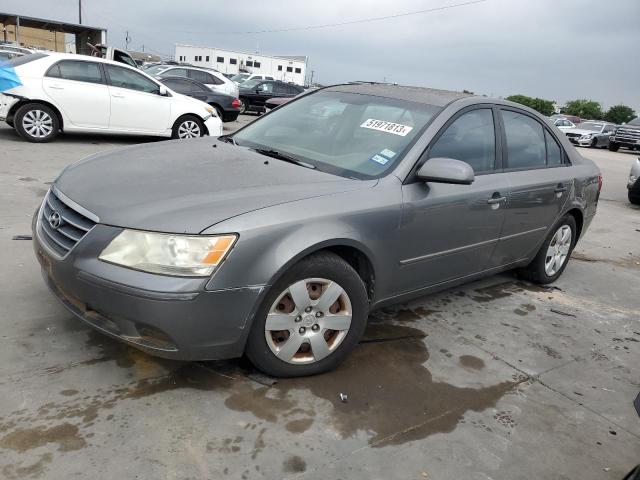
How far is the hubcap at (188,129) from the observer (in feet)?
33.0

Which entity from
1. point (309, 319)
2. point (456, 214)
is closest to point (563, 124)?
point (456, 214)

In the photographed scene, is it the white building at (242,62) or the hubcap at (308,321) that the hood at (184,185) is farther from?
the white building at (242,62)

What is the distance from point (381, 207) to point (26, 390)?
1975mm

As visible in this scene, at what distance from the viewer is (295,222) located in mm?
2566

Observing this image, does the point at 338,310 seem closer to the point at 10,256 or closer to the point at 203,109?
the point at 10,256

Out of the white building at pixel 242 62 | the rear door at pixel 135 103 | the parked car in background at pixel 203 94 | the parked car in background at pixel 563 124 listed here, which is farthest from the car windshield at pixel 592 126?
the white building at pixel 242 62

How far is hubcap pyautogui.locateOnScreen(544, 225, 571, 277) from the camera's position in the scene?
4.71 m

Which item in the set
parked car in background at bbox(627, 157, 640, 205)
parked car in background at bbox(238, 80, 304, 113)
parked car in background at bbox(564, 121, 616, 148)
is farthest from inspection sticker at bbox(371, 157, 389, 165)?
parked car in background at bbox(564, 121, 616, 148)

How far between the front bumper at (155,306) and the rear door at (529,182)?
2277 mm

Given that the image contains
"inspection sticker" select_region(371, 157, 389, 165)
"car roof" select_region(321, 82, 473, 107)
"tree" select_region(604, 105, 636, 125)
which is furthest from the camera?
"tree" select_region(604, 105, 636, 125)

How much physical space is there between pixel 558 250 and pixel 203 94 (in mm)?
10580

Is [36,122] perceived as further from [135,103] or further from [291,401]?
[291,401]

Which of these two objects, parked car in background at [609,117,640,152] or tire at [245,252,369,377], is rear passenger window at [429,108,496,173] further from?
parked car in background at [609,117,640,152]

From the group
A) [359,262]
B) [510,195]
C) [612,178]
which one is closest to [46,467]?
[359,262]
